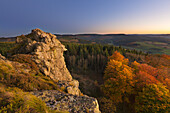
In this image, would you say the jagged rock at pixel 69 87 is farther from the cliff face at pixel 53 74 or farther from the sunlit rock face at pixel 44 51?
the sunlit rock face at pixel 44 51

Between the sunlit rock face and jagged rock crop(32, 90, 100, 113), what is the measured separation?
6.00 m

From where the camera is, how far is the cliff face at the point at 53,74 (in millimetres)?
7391

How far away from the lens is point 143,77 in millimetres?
26672

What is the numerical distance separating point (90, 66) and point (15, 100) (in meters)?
67.3

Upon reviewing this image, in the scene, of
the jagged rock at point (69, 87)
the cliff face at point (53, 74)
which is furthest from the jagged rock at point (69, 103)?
the jagged rock at point (69, 87)

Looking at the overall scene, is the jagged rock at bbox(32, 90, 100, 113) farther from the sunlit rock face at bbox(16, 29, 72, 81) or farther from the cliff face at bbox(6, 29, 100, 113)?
the sunlit rock face at bbox(16, 29, 72, 81)

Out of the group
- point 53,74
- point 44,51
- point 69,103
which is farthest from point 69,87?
point 44,51

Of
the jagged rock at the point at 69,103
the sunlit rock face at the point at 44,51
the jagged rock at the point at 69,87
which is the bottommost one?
the jagged rock at the point at 69,87

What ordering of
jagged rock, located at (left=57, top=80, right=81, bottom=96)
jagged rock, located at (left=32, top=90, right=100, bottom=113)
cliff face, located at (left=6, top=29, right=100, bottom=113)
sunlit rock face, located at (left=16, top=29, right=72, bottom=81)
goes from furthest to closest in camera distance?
sunlit rock face, located at (left=16, top=29, right=72, bottom=81), jagged rock, located at (left=57, top=80, right=81, bottom=96), cliff face, located at (left=6, top=29, right=100, bottom=113), jagged rock, located at (left=32, top=90, right=100, bottom=113)

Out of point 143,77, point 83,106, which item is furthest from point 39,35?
point 143,77

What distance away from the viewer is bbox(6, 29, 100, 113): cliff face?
291 inches

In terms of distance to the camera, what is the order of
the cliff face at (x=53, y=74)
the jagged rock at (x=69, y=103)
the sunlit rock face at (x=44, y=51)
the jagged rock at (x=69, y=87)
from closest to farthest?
the jagged rock at (x=69, y=103) → the cliff face at (x=53, y=74) → the jagged rock at (x=69, y=87) → the sunlit rock face at (x=44, y=51)

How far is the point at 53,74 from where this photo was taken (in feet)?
49.4

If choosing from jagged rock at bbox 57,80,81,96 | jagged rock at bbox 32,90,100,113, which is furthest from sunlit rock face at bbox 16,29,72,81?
jagged rock at bbox 32,90,100,113
